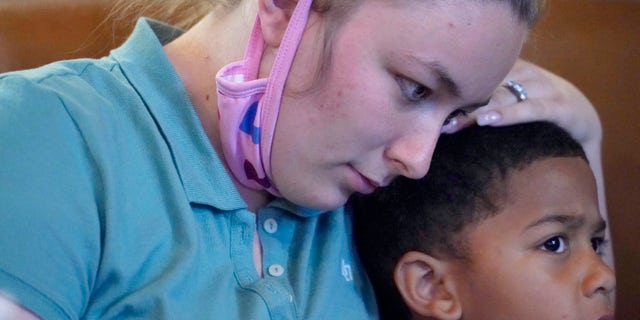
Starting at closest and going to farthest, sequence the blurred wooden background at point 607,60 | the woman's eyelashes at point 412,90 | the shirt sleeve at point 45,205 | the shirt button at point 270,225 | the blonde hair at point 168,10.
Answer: the shirt sleeve at point 45,205 < the woman's eyelashes at point 412,90 < the shirt button at point 270,225 < the blonde hair at point 168,10 < the blurred wooden background at point 607,60

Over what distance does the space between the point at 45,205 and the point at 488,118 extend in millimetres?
528

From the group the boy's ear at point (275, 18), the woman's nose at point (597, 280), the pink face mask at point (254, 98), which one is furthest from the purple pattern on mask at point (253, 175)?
the woman's nose at point (597, 280)

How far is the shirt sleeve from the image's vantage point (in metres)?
0.62

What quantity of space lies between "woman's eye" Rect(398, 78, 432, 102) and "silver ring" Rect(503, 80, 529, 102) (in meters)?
0.29

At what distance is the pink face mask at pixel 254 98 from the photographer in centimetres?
73

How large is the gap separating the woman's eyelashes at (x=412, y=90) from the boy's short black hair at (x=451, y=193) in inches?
8.4

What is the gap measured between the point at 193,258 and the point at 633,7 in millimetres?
857

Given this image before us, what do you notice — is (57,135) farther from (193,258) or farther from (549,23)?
(549,23)

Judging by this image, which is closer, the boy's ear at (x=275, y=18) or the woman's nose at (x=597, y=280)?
the boy's ear at (x=275, y=18)

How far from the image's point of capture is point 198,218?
779 millimetres

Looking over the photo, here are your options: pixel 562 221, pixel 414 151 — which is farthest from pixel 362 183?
pixel 562 221

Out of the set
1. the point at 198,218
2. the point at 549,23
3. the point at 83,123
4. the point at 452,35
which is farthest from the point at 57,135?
the point at 549,23

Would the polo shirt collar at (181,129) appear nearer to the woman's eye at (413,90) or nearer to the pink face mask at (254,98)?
the pink face mask at (254,98)

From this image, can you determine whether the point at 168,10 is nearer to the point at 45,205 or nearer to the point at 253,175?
the point at 253,175
